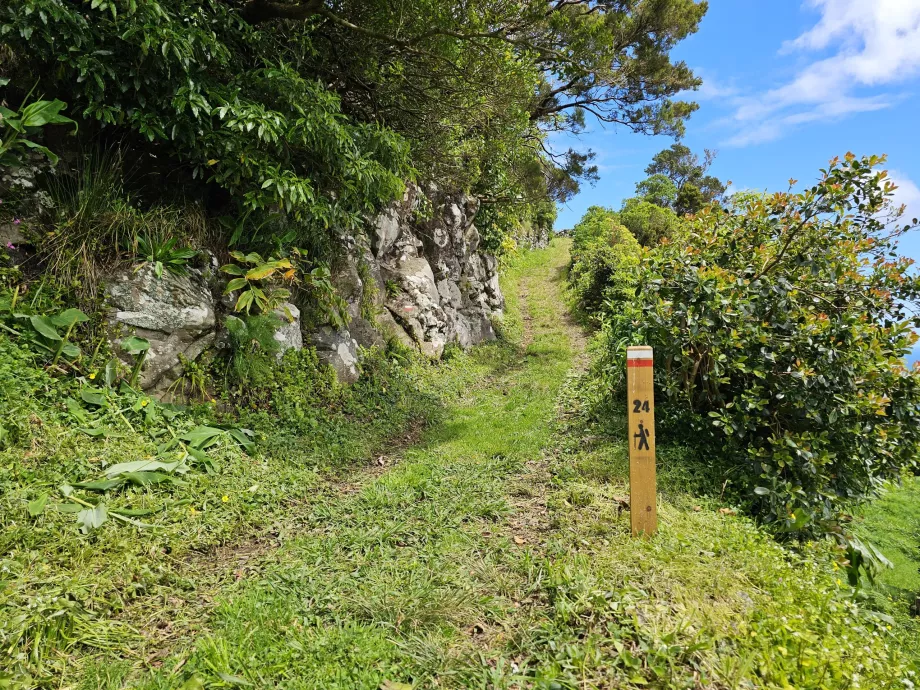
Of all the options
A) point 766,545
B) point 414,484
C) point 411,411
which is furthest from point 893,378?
point 411,411

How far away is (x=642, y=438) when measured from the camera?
3.46 meters

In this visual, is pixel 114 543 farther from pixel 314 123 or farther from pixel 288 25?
pixel 288 25

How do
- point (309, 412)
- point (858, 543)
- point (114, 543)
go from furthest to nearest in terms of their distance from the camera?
point (309, 412) → point (858, 543) → point (114, 543)

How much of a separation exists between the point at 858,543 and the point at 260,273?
691 cm

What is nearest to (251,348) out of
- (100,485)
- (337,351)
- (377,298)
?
(337,351)

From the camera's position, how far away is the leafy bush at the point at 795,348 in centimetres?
461

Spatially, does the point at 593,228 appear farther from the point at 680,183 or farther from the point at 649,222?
the point at 680,183

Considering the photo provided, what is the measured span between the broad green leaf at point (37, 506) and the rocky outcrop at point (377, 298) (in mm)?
1677

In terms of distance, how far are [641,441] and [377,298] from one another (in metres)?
6.56

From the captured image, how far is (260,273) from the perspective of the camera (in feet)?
18.9

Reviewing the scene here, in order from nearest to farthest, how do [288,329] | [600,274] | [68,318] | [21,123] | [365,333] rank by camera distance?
[21,123] < [68,318] < [288,329] < [365,333] < [600,274]

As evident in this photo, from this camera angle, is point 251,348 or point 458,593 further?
point 251,348

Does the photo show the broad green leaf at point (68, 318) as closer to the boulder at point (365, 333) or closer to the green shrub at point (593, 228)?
the boulder at point (365, 333)

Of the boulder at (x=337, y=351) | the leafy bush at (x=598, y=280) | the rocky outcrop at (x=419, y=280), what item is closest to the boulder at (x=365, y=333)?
the rocky outcrop at (x=419, y=280)
